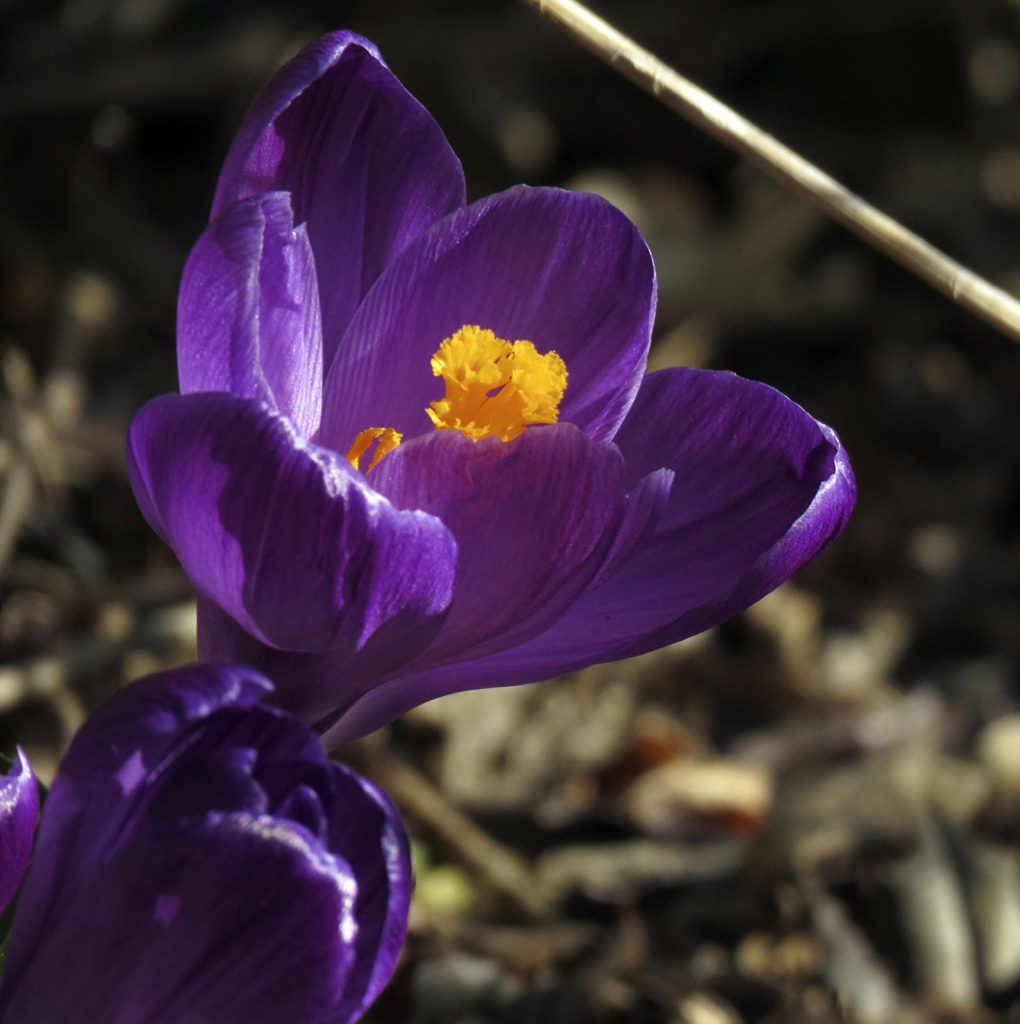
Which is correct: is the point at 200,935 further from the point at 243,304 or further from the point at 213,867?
the point at 243,304

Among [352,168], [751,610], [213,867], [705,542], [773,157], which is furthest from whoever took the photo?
[751,610]

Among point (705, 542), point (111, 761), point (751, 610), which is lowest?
point (751, 610)

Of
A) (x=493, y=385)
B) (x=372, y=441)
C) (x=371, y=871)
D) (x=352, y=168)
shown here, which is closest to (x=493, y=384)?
(x=493, y=385)

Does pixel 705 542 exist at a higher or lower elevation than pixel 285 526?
lower

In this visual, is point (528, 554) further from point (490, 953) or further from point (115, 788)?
point (490, 953)

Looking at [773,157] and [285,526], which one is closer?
[285,526]

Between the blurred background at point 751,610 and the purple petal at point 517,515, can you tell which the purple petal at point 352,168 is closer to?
the purple petal at point 517,515

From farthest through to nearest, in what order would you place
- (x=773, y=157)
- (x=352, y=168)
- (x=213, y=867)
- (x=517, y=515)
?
(x=773, y=157), (x=352, y=168), (x=517, y=515), (x=213, y=867)

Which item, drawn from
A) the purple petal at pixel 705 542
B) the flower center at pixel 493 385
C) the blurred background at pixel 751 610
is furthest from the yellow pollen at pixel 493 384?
the blurred background at pixel 751 610
